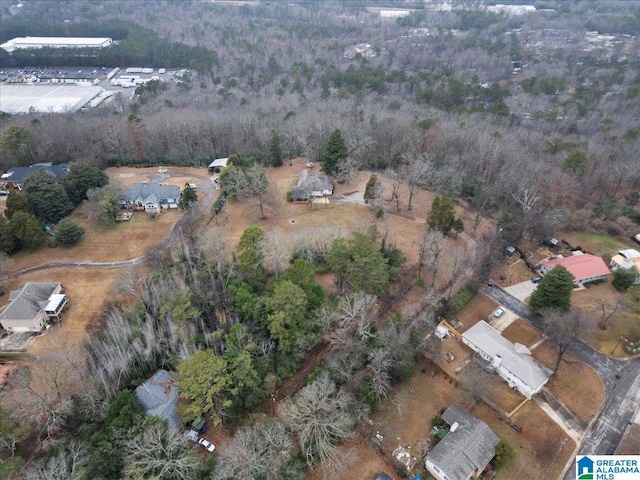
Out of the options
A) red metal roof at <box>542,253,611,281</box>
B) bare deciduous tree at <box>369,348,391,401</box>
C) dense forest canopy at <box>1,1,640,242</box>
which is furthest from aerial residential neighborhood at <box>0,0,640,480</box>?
dense forest canopy at <box>1,1,640,242</box>

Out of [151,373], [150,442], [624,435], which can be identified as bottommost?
[624,435]

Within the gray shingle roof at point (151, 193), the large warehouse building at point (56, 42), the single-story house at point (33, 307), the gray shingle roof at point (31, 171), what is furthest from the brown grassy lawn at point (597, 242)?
the large warehouse building at point (56, 42)

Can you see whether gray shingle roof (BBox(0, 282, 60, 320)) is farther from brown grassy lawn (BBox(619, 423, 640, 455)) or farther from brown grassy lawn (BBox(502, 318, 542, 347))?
brown grassy lawn (BBox(619, 423, 640, 455))

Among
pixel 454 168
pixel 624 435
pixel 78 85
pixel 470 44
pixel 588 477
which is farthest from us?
pixel 470 44

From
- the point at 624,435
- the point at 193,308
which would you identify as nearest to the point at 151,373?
the point at 193,308

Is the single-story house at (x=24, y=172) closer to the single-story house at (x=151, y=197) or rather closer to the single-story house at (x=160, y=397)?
the single-story house at (x=151, y=197)

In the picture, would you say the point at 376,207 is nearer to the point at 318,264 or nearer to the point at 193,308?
the point at 318,264
